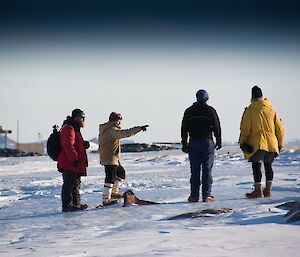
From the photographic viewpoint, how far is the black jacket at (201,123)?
8.58 m

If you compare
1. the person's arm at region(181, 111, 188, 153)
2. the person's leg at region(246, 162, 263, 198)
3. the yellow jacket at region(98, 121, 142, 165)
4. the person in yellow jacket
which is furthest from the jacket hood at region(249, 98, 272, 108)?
the yellow jacket at region(98, 121, 142, 165)

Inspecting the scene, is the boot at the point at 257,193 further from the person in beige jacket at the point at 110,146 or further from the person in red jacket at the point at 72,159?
the person in red jacket at the point at 72,159

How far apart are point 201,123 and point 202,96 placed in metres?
0.45

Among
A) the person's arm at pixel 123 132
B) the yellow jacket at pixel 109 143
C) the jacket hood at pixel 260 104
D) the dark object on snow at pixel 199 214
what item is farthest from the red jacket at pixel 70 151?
the jacket hood at pixel 260 104

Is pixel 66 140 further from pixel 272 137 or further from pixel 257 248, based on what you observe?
pixel 257 248

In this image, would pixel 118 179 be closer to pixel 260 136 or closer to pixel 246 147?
pixel 246 147

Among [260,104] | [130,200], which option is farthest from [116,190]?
[260,104]

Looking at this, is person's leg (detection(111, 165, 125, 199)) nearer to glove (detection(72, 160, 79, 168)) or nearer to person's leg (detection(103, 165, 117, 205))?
person's leg (detection(103, 165, 117, 205))

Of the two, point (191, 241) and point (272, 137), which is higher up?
point (272, 137)

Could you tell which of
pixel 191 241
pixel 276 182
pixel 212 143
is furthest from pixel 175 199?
pixel 191 241

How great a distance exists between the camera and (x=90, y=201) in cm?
1004

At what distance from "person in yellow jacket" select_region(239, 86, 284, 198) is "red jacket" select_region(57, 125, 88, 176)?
8.79ft

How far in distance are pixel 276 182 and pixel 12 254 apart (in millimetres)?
8177

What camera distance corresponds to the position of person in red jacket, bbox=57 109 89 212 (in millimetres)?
8406
